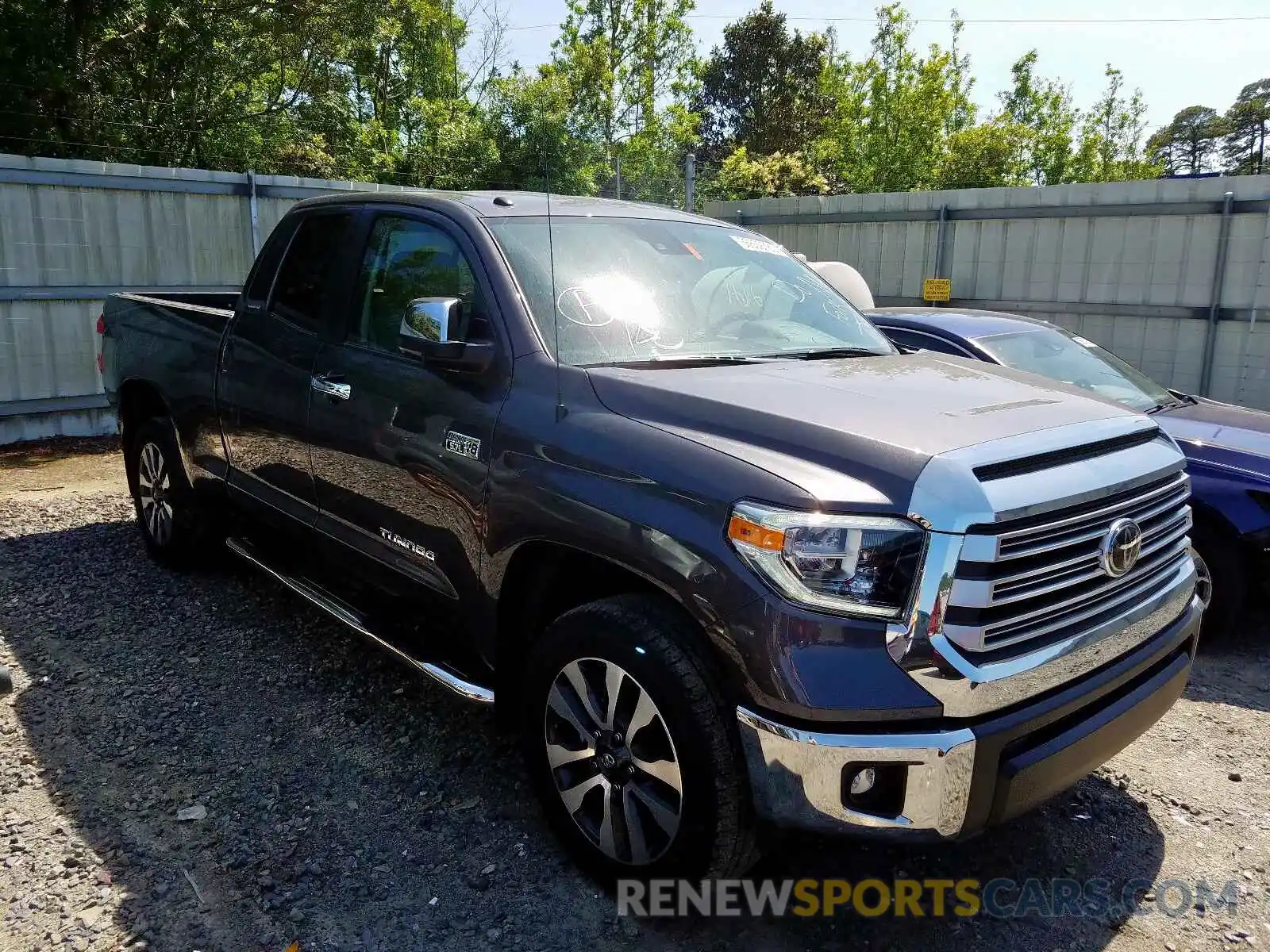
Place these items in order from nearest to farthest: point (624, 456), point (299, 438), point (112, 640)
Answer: point (624, 456) → point (299, 438) → point (112, 640)

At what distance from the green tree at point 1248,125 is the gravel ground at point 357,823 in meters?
66.0

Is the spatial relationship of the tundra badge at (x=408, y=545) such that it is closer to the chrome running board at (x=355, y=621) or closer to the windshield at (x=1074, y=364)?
the chrome running board at (x=355, y=621)

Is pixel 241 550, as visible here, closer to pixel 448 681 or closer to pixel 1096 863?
pixel 448 681

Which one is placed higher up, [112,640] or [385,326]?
[385,326]

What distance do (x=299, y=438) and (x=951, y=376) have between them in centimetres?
251

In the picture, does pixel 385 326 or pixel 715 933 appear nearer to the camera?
pixel 715 933

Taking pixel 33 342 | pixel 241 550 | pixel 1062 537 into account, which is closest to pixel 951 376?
pixel 1062 537

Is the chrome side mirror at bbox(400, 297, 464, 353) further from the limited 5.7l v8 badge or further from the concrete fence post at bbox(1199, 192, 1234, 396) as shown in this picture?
the concrete fence post at bbox(1199, 192, 1234, 396)

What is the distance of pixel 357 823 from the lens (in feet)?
10.2

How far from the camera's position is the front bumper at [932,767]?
2.18 metres

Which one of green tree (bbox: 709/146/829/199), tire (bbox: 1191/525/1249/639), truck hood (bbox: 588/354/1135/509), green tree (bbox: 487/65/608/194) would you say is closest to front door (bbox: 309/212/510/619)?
truck hood (bbox: 588/354/1135/509)

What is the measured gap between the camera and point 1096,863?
300 cm

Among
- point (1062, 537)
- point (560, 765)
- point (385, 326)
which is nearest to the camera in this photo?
point (1062, 537)

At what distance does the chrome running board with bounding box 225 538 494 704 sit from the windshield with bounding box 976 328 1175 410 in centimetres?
380
